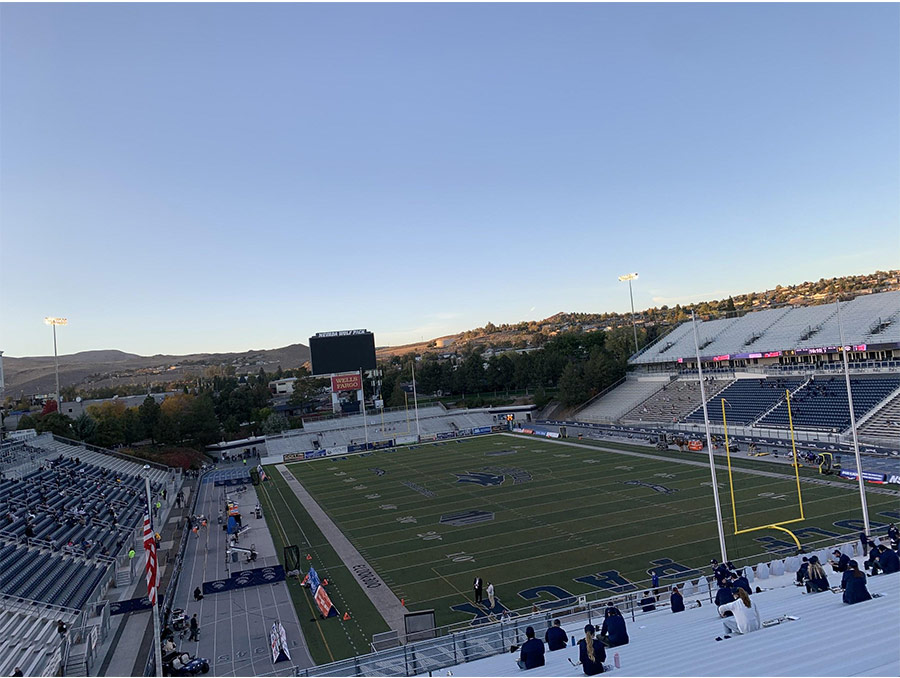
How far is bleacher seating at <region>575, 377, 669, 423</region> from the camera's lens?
197 ft

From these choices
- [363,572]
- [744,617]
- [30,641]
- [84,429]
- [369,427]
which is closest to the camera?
[744,617]

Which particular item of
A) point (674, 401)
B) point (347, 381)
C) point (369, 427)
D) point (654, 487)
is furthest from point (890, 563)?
point (347, 381)

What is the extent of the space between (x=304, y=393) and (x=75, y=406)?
36.1 metres

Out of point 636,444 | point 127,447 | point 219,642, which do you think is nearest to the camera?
point 219,642

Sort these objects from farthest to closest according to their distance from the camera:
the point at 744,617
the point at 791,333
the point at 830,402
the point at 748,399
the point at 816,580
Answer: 1. the point at 791,333
2. the point at 748,399
3. the point at 830,402
4. the point at 816,580
5. the point at 744,617

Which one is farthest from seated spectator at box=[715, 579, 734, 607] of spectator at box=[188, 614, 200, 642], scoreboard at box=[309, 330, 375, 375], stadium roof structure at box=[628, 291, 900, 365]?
scoreboard at box=[309, 330, 375, 375]

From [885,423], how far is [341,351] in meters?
46.9

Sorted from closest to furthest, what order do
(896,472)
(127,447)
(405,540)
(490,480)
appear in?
(405,540)
(896,472)
(490,480)
(127,447)

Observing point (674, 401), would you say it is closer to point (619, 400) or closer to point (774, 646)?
point (619, 400)

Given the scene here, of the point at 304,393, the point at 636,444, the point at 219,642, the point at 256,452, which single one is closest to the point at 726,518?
the point at 219,642

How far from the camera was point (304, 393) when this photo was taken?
9588 cm

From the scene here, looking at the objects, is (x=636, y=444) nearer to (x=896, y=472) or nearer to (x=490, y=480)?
(x=490, y=480)

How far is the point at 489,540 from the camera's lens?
24.6 m

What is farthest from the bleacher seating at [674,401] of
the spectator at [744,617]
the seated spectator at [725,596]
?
the spectator at [744,617]
